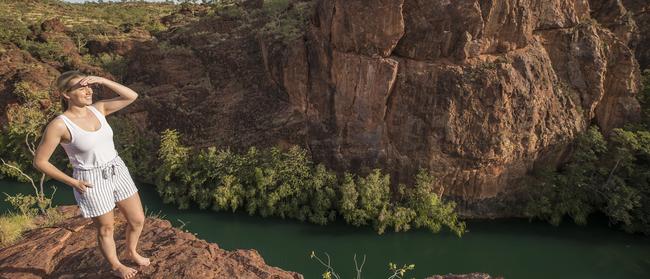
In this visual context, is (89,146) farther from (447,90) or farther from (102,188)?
(447,90)

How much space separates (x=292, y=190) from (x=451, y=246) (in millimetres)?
6089

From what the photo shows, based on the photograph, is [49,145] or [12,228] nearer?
[49,145]

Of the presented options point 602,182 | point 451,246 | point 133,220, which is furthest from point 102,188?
→ point 602,182

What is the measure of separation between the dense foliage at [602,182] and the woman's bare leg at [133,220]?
47.1ft

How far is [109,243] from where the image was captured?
368cm

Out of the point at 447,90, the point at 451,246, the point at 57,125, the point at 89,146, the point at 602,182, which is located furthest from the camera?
the point at 602,182

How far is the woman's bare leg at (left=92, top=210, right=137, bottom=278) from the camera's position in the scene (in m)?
3.52

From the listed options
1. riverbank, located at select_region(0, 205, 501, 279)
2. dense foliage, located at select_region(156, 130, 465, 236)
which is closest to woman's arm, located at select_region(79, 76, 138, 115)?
riverbank, located at select_region(0, 205, 501, 279)

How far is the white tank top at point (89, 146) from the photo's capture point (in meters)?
3.02

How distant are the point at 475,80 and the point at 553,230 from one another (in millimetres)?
6368

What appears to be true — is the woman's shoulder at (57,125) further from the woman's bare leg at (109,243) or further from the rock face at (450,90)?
the rock face at (450,90)

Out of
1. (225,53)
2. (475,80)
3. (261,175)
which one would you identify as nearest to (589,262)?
(475,80)

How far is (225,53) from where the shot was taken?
1931 centimetres

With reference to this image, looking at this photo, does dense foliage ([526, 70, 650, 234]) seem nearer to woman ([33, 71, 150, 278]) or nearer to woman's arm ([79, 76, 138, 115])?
woman ([33, 71, 150, 278])
